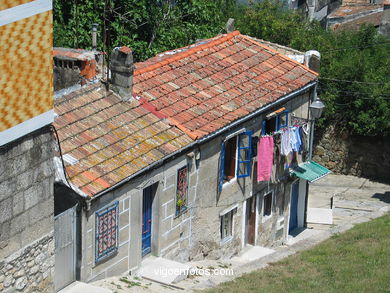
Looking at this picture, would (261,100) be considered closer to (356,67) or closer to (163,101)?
(163,101)

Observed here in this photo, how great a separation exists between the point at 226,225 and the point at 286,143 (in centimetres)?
299

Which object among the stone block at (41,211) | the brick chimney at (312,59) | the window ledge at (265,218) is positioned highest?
the stone block at (41,211)

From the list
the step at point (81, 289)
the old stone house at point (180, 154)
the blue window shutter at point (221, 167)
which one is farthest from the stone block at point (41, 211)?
the blue window shutter at point (221, 167)

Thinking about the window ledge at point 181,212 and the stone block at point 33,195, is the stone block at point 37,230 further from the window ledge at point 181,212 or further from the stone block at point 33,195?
the window ledge at point 181,212

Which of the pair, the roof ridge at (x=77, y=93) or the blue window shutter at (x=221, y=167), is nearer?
the roof ridge at (x=77, y=93)

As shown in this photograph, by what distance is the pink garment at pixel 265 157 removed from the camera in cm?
2092

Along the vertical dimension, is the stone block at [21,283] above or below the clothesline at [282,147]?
above

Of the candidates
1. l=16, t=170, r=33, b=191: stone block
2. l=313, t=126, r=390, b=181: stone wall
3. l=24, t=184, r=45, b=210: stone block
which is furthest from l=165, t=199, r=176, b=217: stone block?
l=313, t=126, r=390, b=181: stone wall

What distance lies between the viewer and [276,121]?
21.9m

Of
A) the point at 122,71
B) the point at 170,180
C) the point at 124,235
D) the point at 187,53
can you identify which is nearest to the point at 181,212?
the point at 170,180

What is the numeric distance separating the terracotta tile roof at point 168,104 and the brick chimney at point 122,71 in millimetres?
211

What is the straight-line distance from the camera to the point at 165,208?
17.7m

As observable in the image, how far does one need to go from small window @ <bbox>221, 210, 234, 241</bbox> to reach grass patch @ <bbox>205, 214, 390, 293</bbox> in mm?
2196

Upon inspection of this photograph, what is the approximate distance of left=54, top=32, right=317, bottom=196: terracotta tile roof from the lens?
16.1 metres
